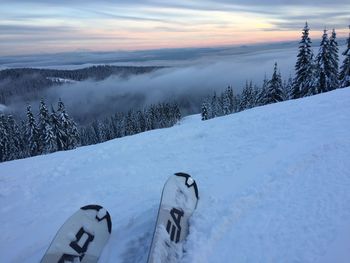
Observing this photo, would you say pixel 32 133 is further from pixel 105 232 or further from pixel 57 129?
pixel 105 232

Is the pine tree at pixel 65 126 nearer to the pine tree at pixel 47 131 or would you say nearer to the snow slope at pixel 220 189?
the pine tree at pixel 47 131

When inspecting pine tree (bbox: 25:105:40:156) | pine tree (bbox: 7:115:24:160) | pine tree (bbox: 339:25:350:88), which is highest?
pine tree (bbox: 339:25:350:88)

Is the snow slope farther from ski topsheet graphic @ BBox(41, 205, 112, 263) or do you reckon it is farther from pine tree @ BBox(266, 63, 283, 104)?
pine tree @ BBox(266, 63, 283, 104)

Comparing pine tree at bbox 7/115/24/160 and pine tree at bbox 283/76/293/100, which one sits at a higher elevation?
pine tree at bbox 283/76/293/100

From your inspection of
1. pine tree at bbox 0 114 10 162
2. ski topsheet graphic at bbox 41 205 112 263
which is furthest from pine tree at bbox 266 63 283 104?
pine tree at bbox 0 114 10 162

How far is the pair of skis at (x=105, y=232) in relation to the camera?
523 cm

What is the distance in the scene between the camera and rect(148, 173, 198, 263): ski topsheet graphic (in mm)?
5224

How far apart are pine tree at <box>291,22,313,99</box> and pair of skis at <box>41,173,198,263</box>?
3199 centimetres

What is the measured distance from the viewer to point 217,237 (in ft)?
19.2

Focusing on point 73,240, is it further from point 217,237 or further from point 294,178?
point 294,178

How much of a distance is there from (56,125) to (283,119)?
34.5 m

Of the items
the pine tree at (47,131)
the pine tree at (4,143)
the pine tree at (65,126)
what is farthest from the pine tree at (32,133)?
the pine tree at (4,143)

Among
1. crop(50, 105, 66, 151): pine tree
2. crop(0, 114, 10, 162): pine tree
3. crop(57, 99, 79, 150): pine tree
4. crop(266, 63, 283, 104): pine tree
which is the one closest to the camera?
crop(266, 63, 283, 104): pine tree

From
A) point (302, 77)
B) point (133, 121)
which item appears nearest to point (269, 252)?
point (302, 77)
